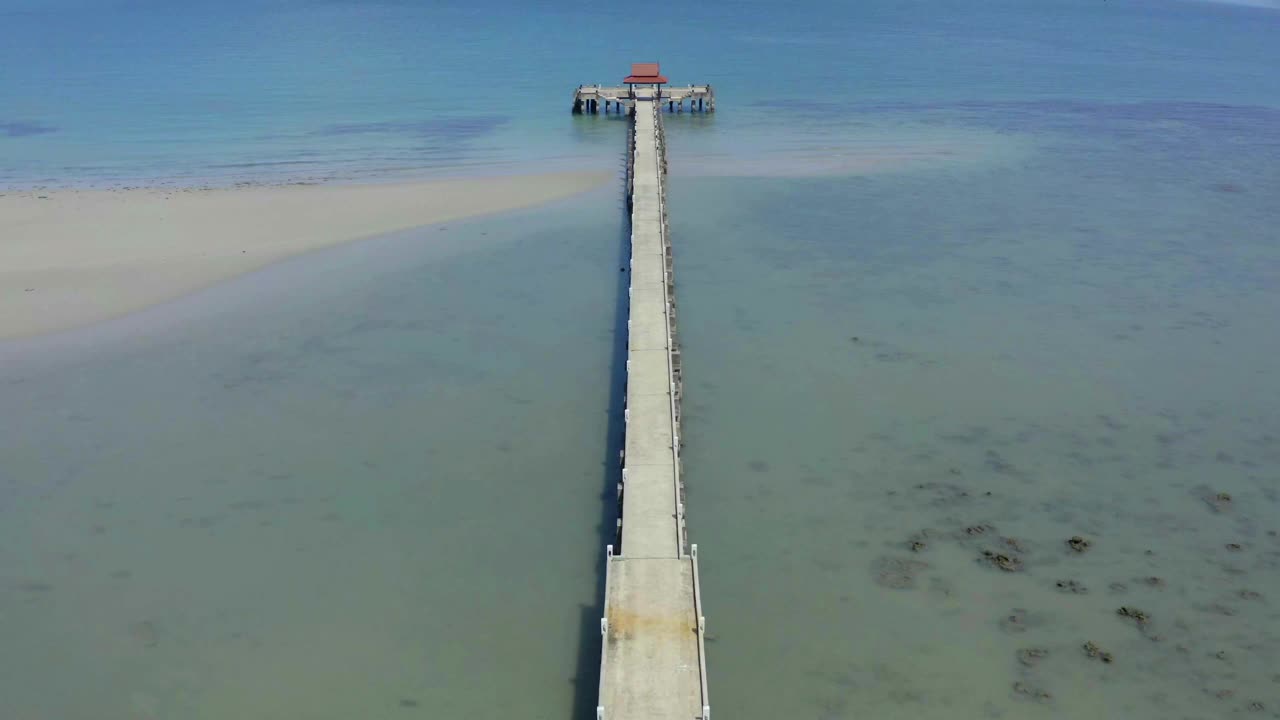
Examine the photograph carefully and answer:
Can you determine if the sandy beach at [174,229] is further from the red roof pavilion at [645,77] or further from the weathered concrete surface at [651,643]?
the weathered concrete surface at [651,643]

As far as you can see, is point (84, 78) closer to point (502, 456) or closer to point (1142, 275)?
point (502, 456)

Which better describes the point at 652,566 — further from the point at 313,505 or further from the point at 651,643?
the point at 313,505

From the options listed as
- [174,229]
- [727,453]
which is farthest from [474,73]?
[727,453]

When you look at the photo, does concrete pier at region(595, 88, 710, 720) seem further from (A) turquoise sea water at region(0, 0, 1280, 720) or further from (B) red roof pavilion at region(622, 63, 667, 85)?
(B) red roof pavilion at region(622, 63, 667, 85)

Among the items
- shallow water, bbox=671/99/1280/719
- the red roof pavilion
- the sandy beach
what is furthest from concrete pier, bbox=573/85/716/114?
shallow water, bbox=671/99/1280/719

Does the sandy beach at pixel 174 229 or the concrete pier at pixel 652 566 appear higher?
the sandy beach at pixel 174 229

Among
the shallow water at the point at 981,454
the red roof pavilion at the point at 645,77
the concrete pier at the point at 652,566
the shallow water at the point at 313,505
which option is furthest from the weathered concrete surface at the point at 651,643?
the red roof pavilion at the point at 645,77
